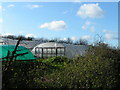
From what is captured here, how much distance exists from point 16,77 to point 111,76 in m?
2.67

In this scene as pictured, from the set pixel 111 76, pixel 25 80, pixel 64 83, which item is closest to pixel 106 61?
pixel 111 76

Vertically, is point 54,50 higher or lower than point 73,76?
higher

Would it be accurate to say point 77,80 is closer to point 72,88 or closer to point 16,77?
point 72,88

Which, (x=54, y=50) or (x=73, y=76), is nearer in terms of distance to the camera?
(x=73, y=76)

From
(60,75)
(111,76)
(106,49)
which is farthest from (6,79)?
(106,49)

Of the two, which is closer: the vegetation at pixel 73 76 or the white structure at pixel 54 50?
the vegetation at pixel 73 76

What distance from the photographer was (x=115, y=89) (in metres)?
5.43

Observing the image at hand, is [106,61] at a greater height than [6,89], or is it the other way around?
[106,61]

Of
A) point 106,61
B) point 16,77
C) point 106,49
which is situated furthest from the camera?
point 106,49

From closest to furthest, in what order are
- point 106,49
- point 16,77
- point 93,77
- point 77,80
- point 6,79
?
point 6,79
point 16,77
point 77,80
point 93,77
point 106,49

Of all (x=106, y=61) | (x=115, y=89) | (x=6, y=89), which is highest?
(x=106, y=61)

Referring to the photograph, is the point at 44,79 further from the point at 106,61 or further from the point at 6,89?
the point at 106,61

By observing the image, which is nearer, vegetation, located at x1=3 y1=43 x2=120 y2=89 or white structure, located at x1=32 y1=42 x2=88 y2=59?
vegetation, located at x1=3 y1=43 x2=120 y2=89

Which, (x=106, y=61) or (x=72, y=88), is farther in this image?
(x=106, y=61)
